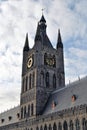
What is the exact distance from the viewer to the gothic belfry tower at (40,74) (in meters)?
78.6

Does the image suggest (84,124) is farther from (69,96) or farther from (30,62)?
(30,62)

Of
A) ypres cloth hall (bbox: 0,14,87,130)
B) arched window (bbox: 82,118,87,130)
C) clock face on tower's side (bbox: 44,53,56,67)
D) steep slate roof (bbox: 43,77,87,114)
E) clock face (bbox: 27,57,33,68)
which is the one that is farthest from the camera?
clock face (bbox: 27,57,33,68)

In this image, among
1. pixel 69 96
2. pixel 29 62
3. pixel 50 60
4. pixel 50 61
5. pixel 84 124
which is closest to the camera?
pixel 84 124

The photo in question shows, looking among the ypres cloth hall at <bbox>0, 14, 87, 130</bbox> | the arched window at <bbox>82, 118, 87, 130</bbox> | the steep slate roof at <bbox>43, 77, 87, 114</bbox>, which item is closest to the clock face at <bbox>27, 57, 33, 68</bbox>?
the ypres cloth hall at <bbox>0, 14, 87, 130</bbox>

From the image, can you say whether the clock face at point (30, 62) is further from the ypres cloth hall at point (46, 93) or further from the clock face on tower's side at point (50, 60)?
the clock face on tower's side at point (50, 60)

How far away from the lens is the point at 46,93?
79750 millimetres

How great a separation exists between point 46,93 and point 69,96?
39.9 ft

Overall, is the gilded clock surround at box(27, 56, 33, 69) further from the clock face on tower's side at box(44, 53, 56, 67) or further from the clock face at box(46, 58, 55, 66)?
the clock face at box(46, 58, 55, 66)

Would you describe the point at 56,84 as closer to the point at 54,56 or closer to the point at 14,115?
the point at 54,56

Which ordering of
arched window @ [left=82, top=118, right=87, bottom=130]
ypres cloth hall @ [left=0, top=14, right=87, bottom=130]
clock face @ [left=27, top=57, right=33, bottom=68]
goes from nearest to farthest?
arched window @ [left=82, top=118, right=87, bottom=130]
ypres cloth hall @ [left=0, top=14, right=87, bottom=130]
clock face @ [left=27, top=57, right=33, bottom=68]

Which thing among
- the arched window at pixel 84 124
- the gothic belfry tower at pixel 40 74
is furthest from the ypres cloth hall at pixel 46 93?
the arched window at pixel 84 124

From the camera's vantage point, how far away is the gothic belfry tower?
7856 centimetres

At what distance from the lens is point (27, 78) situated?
279 feet

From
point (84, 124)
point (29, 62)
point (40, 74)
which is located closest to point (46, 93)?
point (40, 74)
